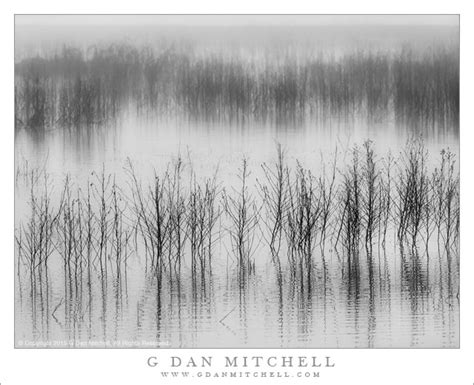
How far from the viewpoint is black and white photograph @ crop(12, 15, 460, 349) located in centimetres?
622

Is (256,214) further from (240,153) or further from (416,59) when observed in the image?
(416,59)

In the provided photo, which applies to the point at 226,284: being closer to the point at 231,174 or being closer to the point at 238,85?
the point at 231,174

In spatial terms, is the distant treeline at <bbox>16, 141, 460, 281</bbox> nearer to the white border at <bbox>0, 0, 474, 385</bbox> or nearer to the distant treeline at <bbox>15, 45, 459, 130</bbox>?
the white border at <bbox>0, 0, 474, 385</bbox>

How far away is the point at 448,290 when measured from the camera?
621 cm

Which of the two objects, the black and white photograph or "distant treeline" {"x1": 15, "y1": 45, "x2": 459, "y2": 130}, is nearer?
the black and white photograph

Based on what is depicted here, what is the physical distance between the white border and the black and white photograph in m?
0.06

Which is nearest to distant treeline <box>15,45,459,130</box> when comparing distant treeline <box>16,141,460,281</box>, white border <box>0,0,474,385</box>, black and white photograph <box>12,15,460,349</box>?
black and white photograph <box>12,15,460,349</box>
